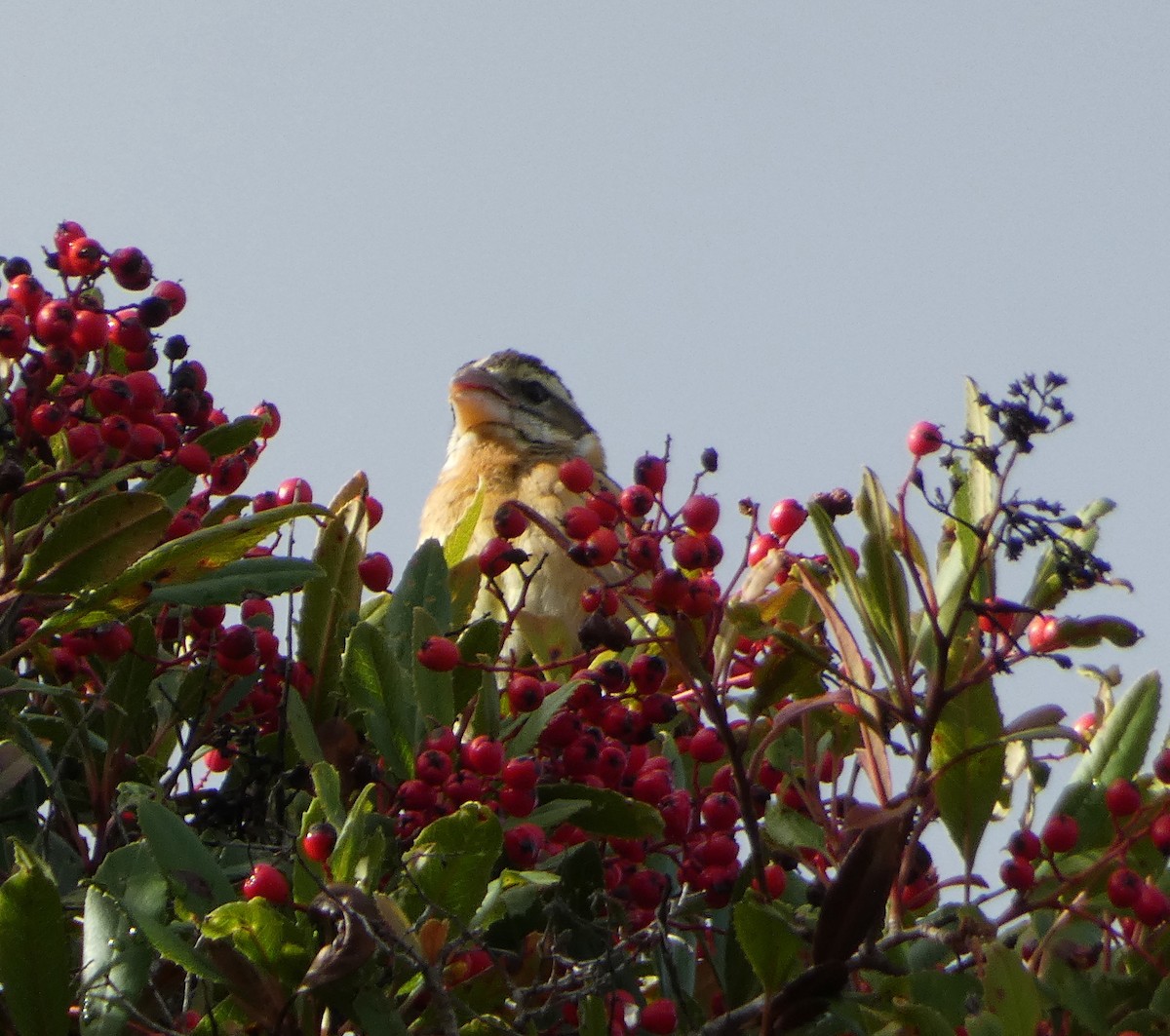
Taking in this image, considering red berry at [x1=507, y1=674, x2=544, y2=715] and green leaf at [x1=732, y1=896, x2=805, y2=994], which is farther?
red berry at [x1=507, y1=674, x2=544, y2=715]

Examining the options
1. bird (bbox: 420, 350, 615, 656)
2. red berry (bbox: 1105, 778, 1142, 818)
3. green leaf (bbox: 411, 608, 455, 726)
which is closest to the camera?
red berry (bbox: 1105, 778, 1142, 818)

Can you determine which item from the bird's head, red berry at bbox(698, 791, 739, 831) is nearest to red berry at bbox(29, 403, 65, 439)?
red berry at bbox(698, 791, 739, 831)

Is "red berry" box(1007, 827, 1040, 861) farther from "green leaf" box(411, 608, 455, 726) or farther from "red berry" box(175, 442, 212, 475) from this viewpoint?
"red berry" box(175, 442, 212, 475)

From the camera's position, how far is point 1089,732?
2664 mm

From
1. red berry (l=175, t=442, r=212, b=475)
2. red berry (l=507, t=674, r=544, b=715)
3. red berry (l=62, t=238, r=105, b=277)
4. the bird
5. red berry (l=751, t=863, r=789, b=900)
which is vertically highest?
the bird

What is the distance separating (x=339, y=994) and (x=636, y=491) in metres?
0.76

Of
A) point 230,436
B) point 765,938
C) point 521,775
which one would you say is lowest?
point 765,938

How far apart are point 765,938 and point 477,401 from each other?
5.53m

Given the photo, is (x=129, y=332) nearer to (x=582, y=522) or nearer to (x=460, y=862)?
(x=582, y=522)

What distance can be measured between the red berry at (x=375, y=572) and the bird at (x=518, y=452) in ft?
9.13

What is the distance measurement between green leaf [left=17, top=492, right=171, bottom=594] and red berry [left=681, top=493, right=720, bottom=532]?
613 mm

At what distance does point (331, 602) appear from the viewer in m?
2.28

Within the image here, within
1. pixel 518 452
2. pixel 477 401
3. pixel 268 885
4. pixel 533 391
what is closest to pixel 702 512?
pixel 268 885

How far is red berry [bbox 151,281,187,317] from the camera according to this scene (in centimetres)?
223
